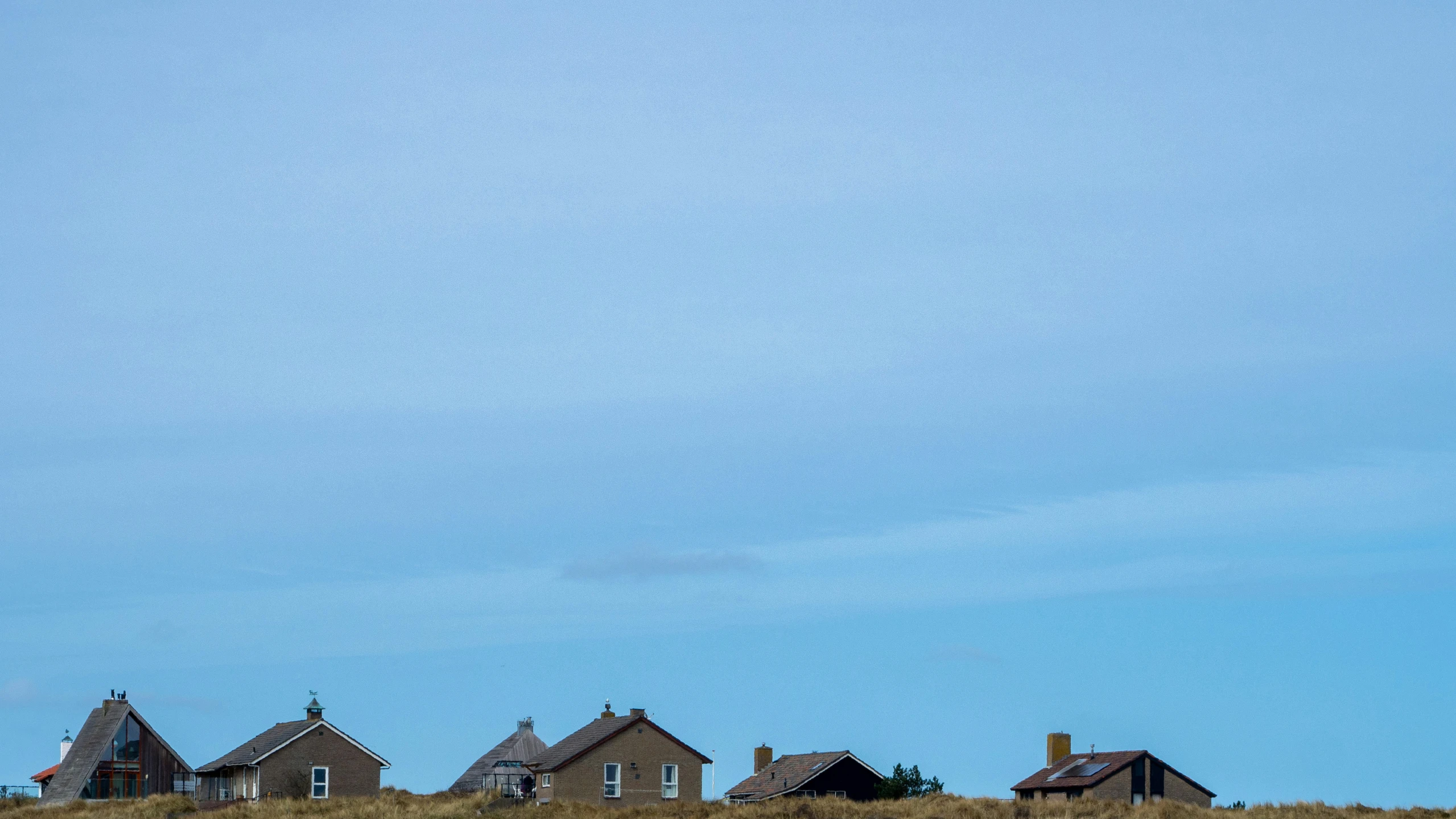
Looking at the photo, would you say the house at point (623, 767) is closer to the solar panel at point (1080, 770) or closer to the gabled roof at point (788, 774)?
the gabled roof at point (788, 774)

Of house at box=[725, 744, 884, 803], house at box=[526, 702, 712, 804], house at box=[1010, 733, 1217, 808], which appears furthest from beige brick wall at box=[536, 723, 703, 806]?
house at box=[1010, 733, 1217, 808]

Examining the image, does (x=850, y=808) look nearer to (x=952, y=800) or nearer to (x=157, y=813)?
(x=952, y=800)

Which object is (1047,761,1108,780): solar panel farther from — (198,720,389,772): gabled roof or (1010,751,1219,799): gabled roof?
(198,720,389,772): gabled roof

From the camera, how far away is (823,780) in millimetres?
82812

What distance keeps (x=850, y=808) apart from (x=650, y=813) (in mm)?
7512

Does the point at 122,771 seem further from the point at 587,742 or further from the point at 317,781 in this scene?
the point at 587,742

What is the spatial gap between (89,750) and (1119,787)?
48.2m

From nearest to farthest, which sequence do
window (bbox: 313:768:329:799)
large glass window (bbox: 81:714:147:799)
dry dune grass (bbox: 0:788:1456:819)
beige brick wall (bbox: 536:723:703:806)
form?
dry dune grass (bbox: 0:788:1456:819), beige brick wall (bbox: 536:723:703:806), window (bbox: 313:768:329:799), large glass window (bbox: 81:714:147:799)

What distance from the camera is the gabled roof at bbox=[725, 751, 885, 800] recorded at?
82938 mm

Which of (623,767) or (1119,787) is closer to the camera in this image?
(623,767)

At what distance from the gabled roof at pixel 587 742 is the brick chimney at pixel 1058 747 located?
2309 centimetres

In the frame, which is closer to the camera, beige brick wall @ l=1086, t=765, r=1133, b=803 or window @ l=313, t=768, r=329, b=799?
window @ l=313, t=768, r=329, b=799

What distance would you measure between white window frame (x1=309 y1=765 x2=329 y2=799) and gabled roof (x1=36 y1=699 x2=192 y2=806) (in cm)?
867

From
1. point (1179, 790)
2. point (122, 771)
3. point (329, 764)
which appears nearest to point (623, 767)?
point (329, 764)
